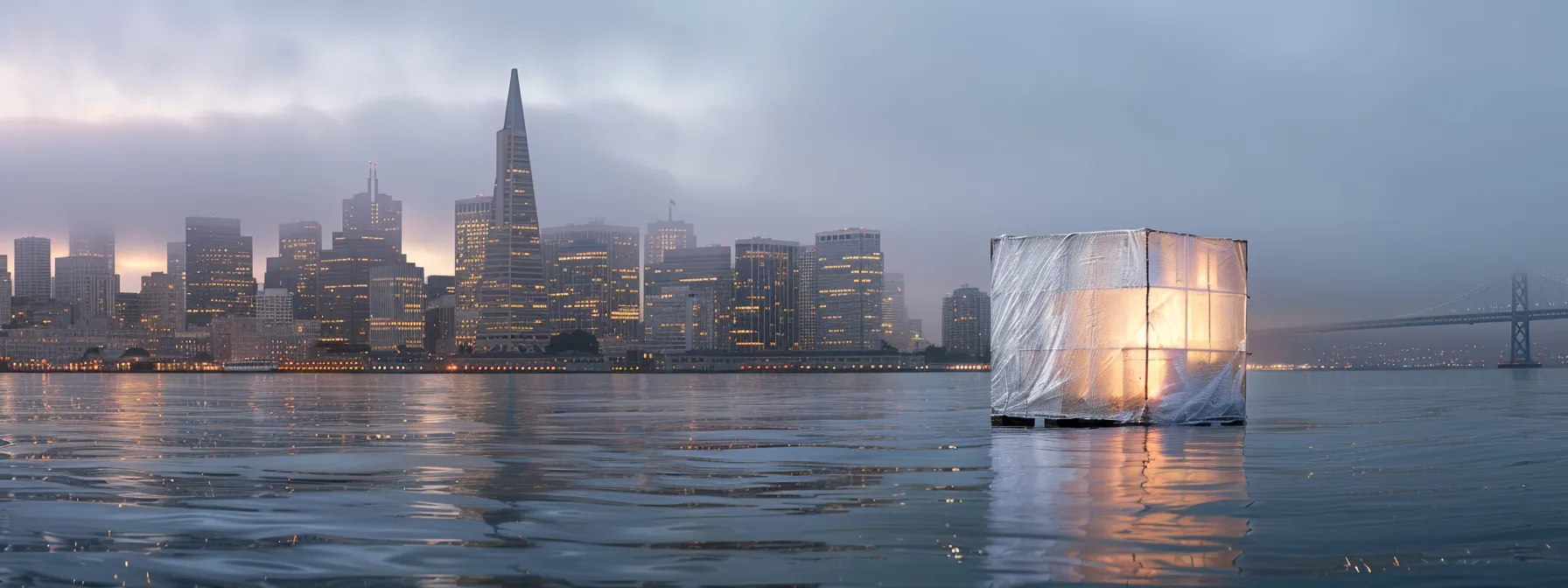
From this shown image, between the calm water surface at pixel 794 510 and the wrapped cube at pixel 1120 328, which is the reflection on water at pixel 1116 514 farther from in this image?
the wrapped cube at pixel 1120 328

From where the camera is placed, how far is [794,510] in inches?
636

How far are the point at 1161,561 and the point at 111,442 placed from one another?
2670cm

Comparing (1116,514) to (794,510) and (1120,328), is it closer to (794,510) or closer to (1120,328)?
(794,510)

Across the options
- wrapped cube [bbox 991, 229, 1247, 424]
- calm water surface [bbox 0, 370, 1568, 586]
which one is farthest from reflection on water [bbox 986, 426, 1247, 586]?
wrapped cube [bbox 991, 229, 1247, 424]

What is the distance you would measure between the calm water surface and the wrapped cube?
3912 mm

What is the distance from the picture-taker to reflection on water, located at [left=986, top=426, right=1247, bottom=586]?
11.3m

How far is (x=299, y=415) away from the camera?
4975cm

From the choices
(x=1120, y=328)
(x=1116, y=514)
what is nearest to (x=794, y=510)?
(x=1116, y=514)

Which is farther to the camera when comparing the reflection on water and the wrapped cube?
the wrapped cube

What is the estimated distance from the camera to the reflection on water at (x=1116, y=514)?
444 inches

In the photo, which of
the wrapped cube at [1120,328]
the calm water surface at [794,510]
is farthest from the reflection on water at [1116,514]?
the wrapped cube at [1120,328]

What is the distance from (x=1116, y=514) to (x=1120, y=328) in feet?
70.6

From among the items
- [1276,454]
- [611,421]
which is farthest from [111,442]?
[1276,454]

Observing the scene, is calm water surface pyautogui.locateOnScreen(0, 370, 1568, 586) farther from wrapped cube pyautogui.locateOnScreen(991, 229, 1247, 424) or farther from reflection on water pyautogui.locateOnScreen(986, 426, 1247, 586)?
wrapped cube pyautogui.locateOnScreen(991, 229, 1247, 424)
